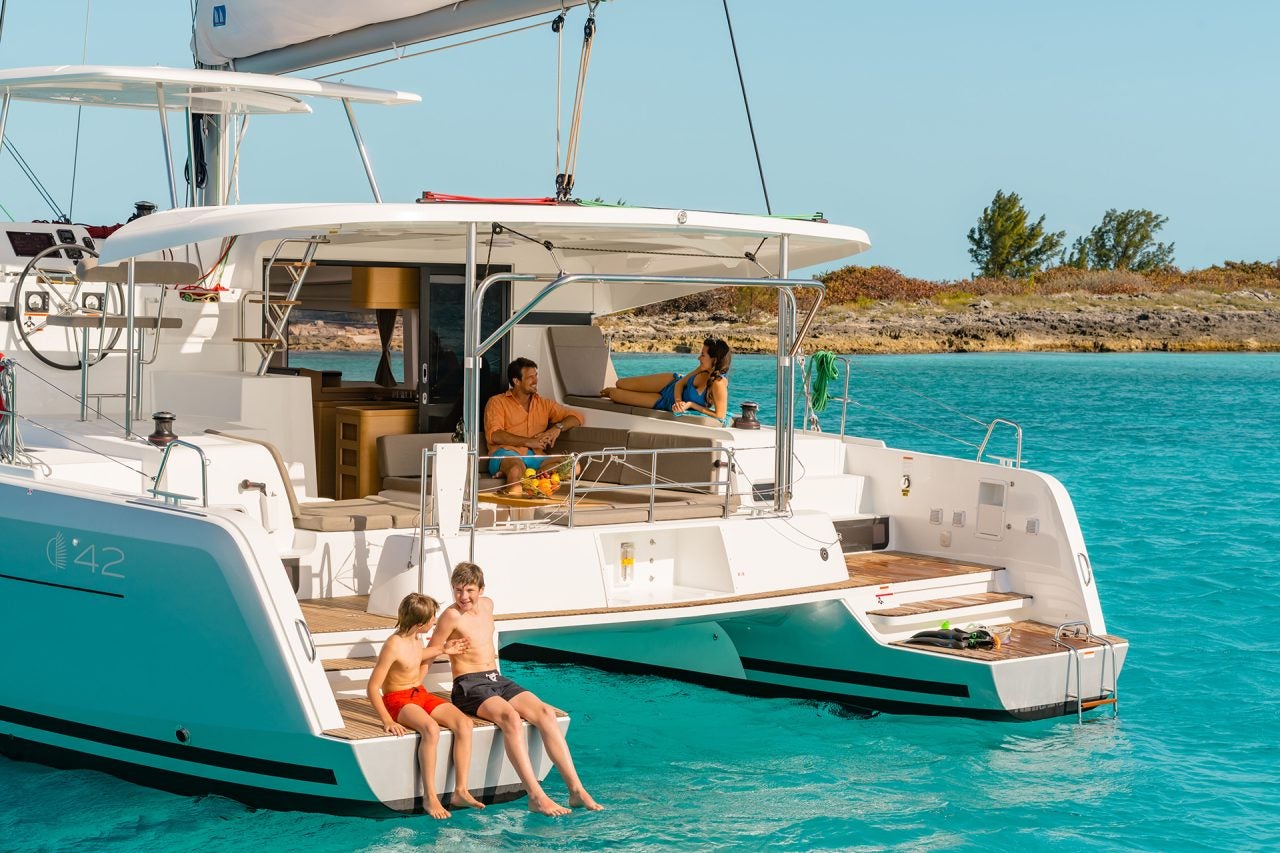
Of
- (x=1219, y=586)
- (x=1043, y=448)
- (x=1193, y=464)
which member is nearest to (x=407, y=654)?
(x=1219, y=586)

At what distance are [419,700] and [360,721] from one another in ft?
0.86

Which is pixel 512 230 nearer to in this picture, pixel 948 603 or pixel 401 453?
pixel 401 453

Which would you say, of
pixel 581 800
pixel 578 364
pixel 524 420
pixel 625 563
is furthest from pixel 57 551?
pixel 578 364

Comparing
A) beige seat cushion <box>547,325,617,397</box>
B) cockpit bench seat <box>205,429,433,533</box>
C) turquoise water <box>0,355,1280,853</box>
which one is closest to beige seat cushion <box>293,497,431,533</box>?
cockpit bench seat <box>205,429,433,533</box>

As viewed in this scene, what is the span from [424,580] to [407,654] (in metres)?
0.69

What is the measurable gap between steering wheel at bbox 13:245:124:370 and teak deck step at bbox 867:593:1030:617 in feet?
16.9

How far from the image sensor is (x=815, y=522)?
27.8 feet

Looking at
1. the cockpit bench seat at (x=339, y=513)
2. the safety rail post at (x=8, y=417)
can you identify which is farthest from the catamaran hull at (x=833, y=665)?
the safety rail post at (x=8, y=417)

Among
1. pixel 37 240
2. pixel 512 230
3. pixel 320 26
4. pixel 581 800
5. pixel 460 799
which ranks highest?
pixel 320 26

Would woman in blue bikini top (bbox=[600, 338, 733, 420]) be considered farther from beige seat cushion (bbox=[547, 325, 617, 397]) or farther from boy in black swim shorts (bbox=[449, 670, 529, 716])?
boy in black swim shorts (bbox=[449, 670, 529, 716])

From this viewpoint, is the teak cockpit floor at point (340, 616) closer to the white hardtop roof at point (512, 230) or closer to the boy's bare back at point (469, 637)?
the boy's bare back at point (469, 637)

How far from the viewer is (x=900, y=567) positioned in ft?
30.5

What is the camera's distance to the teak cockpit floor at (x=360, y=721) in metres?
6.30

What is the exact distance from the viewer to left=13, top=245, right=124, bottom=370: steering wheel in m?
9.82
